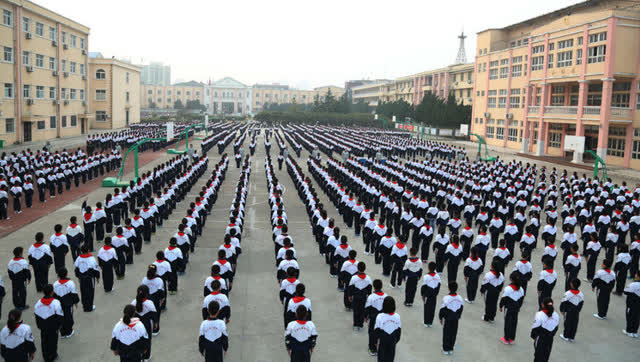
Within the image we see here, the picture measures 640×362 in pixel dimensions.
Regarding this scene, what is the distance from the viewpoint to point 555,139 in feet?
139

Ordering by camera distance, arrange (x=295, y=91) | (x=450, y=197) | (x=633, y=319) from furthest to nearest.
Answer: (x=295, y=91)
(x=450, y=197)
(x=633, y=319)

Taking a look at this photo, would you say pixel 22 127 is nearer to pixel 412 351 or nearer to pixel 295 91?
pixel 412 351

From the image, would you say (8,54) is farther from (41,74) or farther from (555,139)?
(555,139)

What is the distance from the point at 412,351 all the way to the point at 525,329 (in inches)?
97.7

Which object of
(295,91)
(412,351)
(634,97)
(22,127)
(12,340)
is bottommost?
(412,351)

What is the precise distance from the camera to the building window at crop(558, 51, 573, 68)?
124ft

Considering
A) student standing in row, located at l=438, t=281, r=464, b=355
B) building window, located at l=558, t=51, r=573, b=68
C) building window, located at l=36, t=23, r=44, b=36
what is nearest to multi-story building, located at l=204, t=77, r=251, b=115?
building window, located at l=36, t=23, r=44, b=36

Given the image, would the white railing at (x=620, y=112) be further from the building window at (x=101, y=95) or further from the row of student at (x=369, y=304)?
the building window at (x=101, y=95)

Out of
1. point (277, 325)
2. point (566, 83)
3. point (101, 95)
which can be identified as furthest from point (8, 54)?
point (566, 83)

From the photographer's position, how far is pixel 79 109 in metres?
49.9

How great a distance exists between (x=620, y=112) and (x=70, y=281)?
3621 cm

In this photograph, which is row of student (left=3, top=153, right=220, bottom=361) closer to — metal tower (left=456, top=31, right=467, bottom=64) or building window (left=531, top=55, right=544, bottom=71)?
building window (left=531, top=55, right=544, bottom=71)

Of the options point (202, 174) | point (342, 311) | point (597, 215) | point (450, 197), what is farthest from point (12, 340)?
point (202, 174)

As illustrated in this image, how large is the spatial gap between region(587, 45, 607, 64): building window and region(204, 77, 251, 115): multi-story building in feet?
348
